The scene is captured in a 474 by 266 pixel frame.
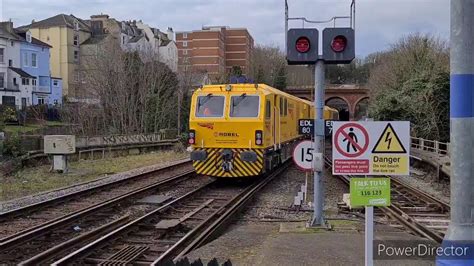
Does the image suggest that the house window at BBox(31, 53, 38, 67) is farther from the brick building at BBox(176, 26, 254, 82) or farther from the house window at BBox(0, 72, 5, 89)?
the brick building at BBox(176, 26, 254, 82)

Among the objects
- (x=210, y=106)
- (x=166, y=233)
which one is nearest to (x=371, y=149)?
(x=166, y=233)

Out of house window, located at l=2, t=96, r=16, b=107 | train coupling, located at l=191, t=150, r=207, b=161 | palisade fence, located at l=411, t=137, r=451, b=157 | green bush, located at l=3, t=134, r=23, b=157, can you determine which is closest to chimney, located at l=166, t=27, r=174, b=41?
house window, located at l=2, t=96, r=16, b=107

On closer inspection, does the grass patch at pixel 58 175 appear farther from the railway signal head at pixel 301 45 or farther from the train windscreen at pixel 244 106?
the railway signal head at pixel 301 45

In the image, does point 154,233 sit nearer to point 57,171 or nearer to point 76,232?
point 76,232

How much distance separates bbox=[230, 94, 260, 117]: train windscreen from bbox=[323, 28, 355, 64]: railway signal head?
743 centimetres

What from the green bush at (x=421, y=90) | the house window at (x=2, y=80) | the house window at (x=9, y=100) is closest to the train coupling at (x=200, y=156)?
the green bush at (x=421, y=90)

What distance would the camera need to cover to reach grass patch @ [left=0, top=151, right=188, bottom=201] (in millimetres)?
16156

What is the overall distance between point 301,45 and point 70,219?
18.2ft

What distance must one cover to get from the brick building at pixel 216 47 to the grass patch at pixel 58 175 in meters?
82.2

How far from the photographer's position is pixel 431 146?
3191 cm

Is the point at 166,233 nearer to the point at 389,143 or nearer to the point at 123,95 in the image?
the point at 389,143

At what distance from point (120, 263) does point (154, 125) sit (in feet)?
128

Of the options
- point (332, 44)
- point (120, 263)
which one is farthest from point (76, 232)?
point (332, 44)

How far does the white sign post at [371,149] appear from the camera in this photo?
584 cm
